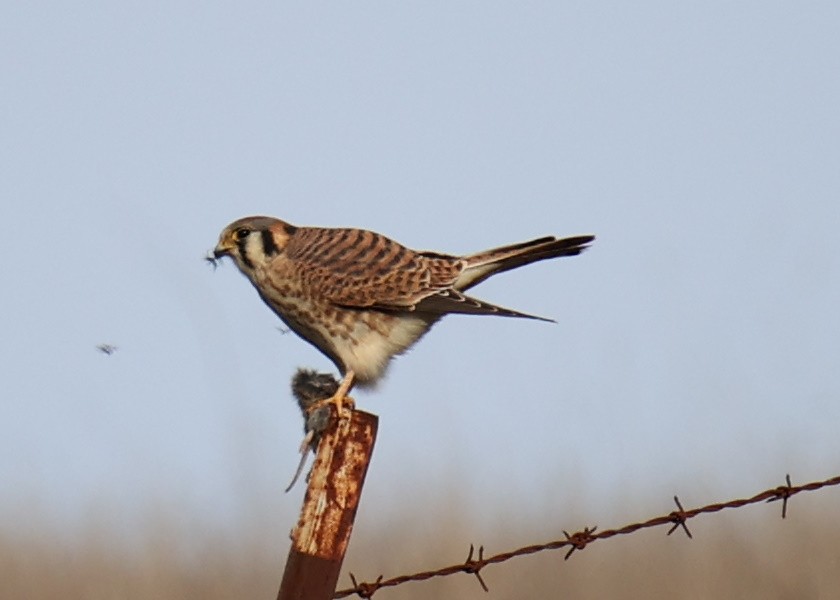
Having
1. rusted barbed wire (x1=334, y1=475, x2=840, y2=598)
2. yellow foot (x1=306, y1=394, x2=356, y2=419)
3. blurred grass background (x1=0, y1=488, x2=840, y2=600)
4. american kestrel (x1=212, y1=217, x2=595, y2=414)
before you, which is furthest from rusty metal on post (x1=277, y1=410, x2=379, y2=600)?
blurred grass background (x1=0, y1=488, x2=840, y2=600)

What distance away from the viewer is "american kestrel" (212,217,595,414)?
15.2 ft

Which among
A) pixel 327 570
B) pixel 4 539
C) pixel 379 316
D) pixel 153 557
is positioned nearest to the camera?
pixel 327 570

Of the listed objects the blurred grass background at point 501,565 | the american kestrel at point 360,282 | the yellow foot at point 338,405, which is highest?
the american kestrel at point 360,282

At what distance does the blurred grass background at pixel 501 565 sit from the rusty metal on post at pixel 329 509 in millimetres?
2720

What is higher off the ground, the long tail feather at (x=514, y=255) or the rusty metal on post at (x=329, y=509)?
the long tail feather at (x=514, y=255)

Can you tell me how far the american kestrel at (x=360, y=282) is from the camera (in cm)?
463

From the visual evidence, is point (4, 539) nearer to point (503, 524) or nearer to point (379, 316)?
→ point (503, 524)

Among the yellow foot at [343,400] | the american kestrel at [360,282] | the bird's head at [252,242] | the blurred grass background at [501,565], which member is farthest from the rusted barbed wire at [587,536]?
the blurred grass background at [501,565]

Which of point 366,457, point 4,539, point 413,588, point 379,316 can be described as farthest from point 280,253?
point 4,539

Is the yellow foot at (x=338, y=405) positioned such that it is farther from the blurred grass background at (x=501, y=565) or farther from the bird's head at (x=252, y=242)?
the blurred grass background at (x=501, y=565)

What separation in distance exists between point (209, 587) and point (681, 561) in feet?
5.62

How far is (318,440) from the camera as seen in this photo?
3113 mm

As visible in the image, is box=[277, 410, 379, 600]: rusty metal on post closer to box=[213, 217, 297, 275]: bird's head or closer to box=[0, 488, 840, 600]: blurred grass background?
box=[213, 217, 297, 275]: bird's head

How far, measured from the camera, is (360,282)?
469 cm
